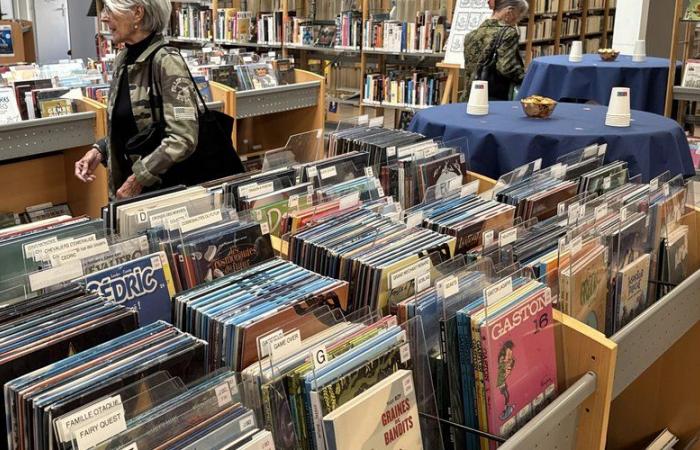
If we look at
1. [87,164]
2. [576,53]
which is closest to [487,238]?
[87,164]

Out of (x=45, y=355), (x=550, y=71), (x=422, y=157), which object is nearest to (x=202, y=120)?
(x=422, y=157)

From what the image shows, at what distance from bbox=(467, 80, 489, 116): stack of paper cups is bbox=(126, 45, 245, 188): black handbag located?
123 centimetres

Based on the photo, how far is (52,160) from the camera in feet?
13.0

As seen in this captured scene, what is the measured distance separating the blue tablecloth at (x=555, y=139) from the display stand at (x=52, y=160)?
64.5 inches

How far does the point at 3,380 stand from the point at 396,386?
1.88 ft

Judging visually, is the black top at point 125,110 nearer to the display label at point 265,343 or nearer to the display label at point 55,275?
the display label at point 55,275

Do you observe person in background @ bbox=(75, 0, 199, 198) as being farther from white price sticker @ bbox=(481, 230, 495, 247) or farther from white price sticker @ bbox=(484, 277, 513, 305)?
white price sticker @ bbox=(484, 277, 513, 305)

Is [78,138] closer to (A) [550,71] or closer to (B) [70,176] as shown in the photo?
(B) [70,176]

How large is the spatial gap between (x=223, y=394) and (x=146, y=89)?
167 cm

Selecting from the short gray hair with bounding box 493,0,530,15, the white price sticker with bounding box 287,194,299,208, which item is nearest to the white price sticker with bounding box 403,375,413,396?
the white price sticker with bounding box 287,194,299,208

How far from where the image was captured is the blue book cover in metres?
1.34

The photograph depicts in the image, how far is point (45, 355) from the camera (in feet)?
3.60

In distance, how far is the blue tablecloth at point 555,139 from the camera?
2949mm

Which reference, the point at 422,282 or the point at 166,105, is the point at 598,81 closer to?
the point at 166,105
